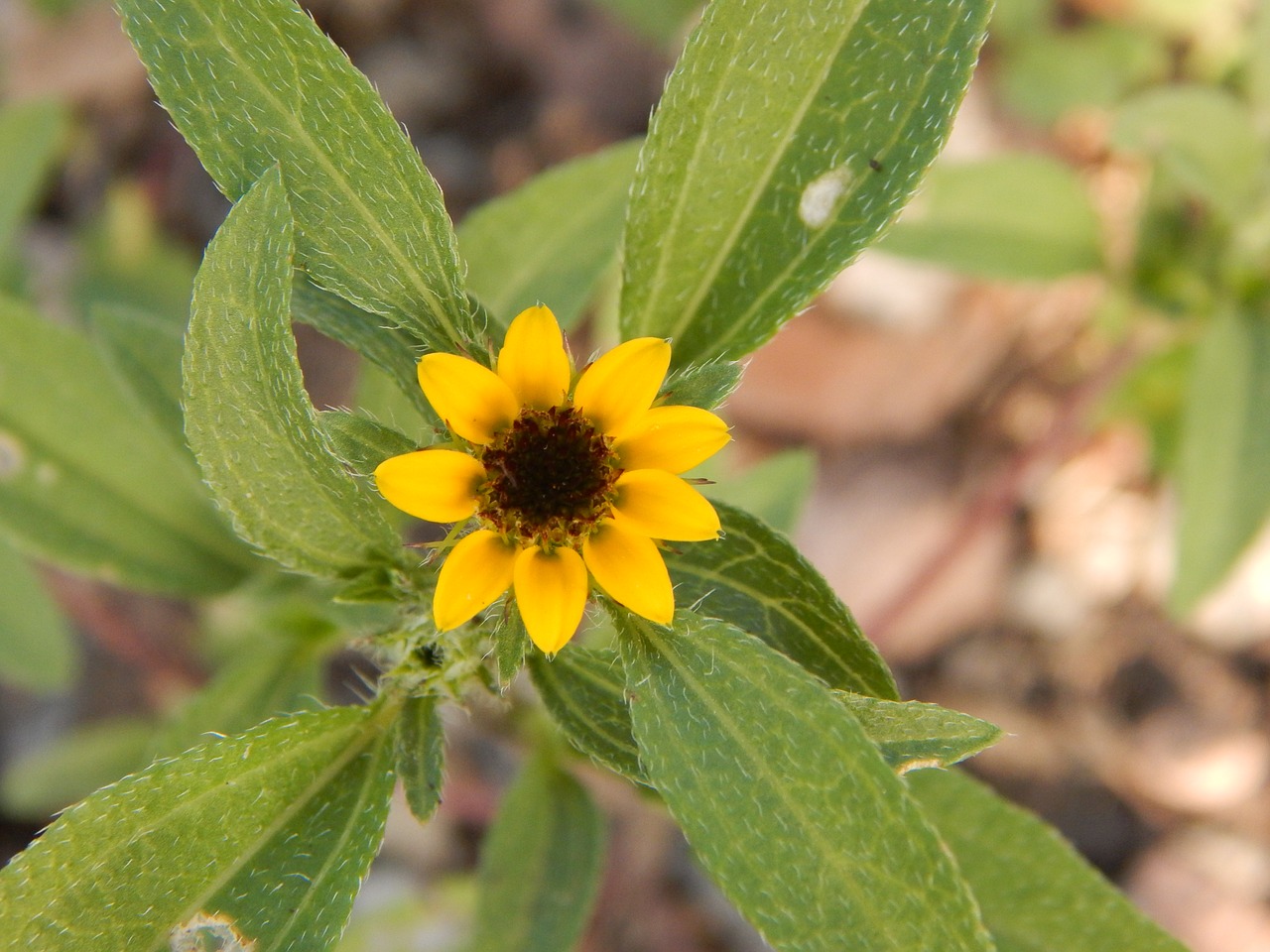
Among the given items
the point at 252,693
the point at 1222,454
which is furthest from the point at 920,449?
the point at 252,693

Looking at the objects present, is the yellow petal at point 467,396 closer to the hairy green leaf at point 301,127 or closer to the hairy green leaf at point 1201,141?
the hairy green leaf at point 301,127

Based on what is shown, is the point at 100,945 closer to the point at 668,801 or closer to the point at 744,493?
the point at 668,801

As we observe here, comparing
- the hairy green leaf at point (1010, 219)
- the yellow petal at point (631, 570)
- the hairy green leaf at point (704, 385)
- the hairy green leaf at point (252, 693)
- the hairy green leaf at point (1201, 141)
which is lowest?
the hairy green leaf at point (252, 693)

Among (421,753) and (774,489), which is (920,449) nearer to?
(774,489)

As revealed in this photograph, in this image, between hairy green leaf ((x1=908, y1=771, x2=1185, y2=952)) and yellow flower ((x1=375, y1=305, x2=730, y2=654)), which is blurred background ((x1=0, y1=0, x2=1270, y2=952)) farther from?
yellow flower ((x1=375, y1=305, x2=730, y2=654))

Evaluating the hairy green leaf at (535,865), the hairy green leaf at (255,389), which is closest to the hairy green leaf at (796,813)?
the hairy green leaf at (255,389)
